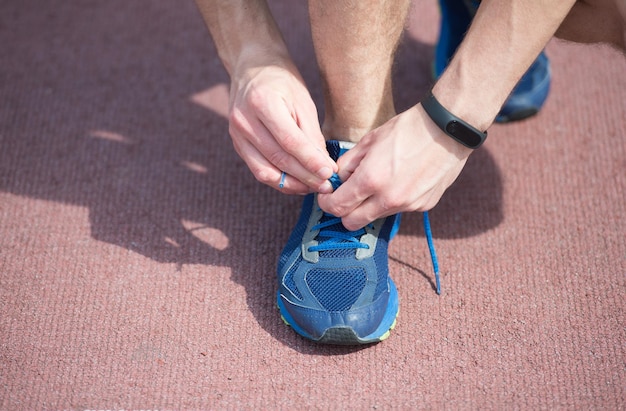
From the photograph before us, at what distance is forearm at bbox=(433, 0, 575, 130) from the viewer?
989mm

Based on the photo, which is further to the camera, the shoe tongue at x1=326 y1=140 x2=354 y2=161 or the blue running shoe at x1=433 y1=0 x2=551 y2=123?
the blue running shoe at x1=433 y1=0 x2=551 y2=123

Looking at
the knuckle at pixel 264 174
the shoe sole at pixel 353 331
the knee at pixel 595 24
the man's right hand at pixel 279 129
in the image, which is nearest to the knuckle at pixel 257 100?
the man's right hand at pixel 279 129

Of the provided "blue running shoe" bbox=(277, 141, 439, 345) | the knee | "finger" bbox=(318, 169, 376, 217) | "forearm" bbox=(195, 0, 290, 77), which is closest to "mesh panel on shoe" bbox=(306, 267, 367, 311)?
"blue running shoe" bbox=(277, 141, 439, 345)

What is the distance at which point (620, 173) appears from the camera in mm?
1387

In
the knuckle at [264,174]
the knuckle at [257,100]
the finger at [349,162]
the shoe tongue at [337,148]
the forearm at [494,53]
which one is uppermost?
the forearm at [494,53]

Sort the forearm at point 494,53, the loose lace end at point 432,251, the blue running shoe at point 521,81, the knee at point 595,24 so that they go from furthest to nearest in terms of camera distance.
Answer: the blue running shoe at point 521,81, the loose lace end at point 432,251, the knee at point 595,24, the forearm at point 494,53

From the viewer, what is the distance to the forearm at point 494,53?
3.25ft

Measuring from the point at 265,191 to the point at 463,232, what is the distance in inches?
16.3

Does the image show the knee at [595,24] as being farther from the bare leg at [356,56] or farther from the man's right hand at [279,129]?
the man's right hand at [279,129]

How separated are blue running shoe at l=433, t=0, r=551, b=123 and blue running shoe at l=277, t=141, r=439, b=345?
1.56 ft

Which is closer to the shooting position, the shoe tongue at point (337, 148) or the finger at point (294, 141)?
the finger at point (294, 141)

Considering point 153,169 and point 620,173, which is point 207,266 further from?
point 620,173

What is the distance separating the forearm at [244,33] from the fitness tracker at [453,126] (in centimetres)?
29

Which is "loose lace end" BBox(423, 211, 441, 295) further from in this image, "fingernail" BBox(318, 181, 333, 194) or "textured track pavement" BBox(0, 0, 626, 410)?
"fingernail" BBox(318, 181, 333, 194)
